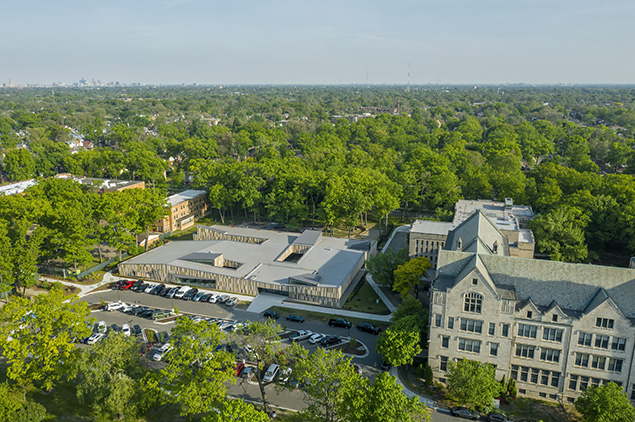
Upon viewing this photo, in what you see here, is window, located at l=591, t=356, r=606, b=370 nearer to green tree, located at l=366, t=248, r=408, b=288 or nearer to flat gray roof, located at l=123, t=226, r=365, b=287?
green tree, located at l=366, t=248, r=408, b=288

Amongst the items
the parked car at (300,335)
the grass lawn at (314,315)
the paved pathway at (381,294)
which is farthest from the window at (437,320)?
A: the parked car at (300,335)

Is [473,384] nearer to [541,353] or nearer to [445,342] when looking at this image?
[445,342]

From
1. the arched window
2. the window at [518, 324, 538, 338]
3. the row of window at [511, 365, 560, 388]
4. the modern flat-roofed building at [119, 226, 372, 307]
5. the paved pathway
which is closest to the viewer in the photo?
the window at [518, 324, 538, 338]

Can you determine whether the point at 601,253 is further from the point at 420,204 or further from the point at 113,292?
the point at 113,292

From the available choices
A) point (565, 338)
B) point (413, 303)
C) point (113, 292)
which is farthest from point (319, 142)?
point (565, 338)

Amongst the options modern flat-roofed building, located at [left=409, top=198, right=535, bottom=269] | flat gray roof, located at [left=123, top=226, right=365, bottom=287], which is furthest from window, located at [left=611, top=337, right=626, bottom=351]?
flat gray roof, located at [left=123, top=226, right=365, bottom=287]

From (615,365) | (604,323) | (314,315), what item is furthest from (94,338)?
(615,365)
